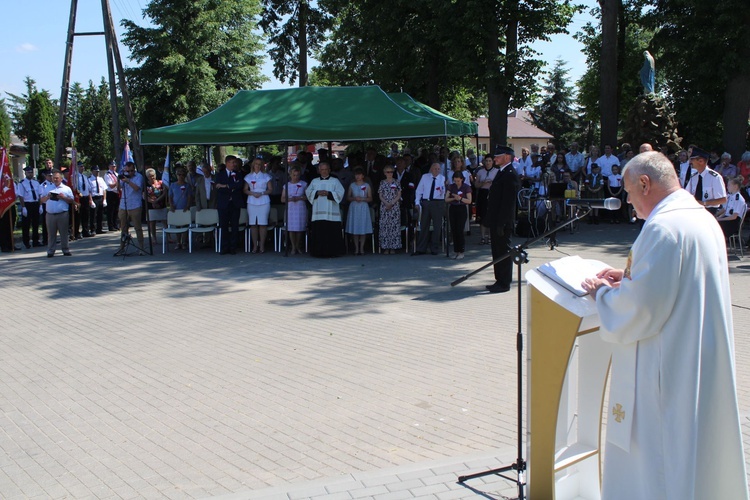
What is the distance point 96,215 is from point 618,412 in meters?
19.4

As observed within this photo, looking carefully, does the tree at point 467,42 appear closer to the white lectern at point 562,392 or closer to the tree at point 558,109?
the white lectern at point 562,392

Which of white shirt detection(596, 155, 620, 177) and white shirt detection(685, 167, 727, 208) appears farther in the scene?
white shirt detection(596, 155, 620, 177)

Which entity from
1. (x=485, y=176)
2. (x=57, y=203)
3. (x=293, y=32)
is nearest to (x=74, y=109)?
(x=293, y=32)

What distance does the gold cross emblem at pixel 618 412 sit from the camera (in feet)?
11.0

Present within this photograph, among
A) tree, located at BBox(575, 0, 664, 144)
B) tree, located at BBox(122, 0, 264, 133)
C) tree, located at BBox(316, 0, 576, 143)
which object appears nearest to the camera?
tree, located at BBox(316, 0, 576, 143)

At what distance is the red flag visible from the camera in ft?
54.7

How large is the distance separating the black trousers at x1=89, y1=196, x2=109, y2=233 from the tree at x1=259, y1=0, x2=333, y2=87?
13.9 meters

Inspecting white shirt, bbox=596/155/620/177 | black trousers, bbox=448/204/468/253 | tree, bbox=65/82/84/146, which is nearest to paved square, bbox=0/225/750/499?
black trousers, bbox=448/204/468/253

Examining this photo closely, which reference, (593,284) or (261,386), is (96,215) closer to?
(261,386)

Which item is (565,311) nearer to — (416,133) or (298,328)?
(298,328)

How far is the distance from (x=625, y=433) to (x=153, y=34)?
39213 mm

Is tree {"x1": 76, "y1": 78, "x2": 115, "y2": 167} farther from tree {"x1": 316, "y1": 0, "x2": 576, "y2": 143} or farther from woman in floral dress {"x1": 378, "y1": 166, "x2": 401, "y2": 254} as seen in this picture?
woman in floral dress {"x1": 378, "y1": 166, "x2": 401, "y2": 254}

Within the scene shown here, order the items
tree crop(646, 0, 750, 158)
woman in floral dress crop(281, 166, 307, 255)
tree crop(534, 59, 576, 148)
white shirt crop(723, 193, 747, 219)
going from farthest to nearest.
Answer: tree crop(534, 59, 576, 148)
tree crop(646, 0, 750, 158)
woman in floral dress crop(281, 166, 307, 255)
white shirt crop(723, 193, 747, 219)

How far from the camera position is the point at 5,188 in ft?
55.2
